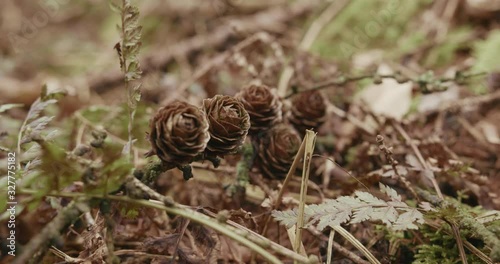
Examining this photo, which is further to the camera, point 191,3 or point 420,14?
point 191,3

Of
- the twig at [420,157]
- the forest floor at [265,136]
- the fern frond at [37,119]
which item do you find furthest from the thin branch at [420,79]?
the fern frond at [37,119]

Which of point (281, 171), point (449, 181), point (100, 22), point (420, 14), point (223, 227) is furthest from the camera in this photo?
point (100, 22)

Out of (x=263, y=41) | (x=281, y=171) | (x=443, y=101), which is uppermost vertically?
(x=263, y=41)

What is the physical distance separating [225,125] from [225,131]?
16 millimetres

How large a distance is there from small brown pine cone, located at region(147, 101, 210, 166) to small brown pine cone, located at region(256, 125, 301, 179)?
16.8 inches

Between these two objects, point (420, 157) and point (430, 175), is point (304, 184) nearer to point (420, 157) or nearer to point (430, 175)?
point (430, 175)

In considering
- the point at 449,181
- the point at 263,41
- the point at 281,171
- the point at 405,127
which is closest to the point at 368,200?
the point at 281,171

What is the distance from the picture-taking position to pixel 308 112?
172 cm

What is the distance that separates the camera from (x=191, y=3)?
12.1 ft

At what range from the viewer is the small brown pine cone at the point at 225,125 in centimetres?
120

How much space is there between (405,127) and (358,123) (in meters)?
0.19

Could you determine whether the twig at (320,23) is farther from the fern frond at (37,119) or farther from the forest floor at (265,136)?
the fern frond at (37,119)

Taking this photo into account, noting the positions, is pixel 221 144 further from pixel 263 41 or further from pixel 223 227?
pixel 263 41

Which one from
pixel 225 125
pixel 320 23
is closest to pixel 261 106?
pixel 225 125
